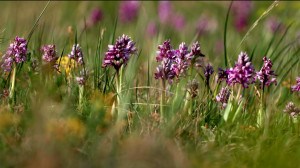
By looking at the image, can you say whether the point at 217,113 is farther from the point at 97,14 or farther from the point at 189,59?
the point at 97,14

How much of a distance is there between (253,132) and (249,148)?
0.27 metres

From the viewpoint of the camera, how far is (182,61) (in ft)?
8.13

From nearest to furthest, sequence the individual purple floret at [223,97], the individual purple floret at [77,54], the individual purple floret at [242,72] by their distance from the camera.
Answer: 1. the individual purple floret at [242,72]
2. the individual purple floret at [223,97]
3. the individual purple floret at [77,54]

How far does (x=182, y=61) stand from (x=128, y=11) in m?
6.56

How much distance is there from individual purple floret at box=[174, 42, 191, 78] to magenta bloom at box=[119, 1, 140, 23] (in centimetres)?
645

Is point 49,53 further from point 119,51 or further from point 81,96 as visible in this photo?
point 119,51

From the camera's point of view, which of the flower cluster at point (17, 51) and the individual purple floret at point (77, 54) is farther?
the individual purple floret at point (77, 54)

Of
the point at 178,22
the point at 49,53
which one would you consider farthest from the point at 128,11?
the point at 49,53

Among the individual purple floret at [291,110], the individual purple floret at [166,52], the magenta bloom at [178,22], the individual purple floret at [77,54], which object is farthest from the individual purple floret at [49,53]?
the magenta bloom at [178,22]

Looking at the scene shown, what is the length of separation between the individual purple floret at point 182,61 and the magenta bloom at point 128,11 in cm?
645

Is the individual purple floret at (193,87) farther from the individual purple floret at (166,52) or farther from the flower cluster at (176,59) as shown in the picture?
the individual purple floret at (166,52)

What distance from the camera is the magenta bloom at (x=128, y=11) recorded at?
8.81 metres

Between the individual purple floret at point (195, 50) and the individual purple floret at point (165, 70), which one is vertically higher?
the individual purple floret at point (195, 50)

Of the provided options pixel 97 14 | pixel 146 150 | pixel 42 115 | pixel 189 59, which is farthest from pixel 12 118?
pixel 97 14
